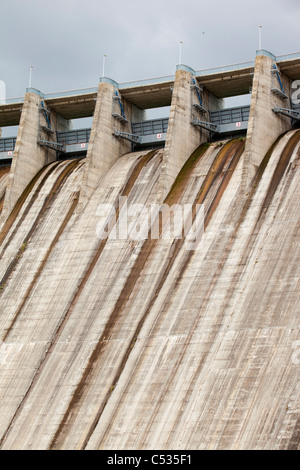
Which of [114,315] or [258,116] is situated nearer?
[114,315]

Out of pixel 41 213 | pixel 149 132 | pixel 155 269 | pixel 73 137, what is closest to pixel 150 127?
pixel 149 132

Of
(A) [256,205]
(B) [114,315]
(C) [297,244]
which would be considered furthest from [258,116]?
(B) [114,315]

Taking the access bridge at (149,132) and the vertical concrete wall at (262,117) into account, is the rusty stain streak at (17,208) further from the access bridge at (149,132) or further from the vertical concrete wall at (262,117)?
the vertical concrete wall at (262,117)

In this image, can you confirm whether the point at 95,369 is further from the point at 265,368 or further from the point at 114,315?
the point at 265,368

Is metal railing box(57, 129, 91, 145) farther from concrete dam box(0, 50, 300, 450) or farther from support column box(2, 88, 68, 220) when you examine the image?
support column box(2, 88, 68, 220)

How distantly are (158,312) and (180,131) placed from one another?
12.7 meters

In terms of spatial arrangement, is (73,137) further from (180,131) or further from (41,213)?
(180,131)

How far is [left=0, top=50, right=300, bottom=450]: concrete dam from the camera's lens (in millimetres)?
32812

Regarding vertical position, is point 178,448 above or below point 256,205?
below

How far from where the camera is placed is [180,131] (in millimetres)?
46281

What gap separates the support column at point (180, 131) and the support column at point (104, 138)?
15.5ft

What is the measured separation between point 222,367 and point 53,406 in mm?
7887

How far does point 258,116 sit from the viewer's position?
43312 millimetres

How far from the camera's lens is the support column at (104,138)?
47625 mm
